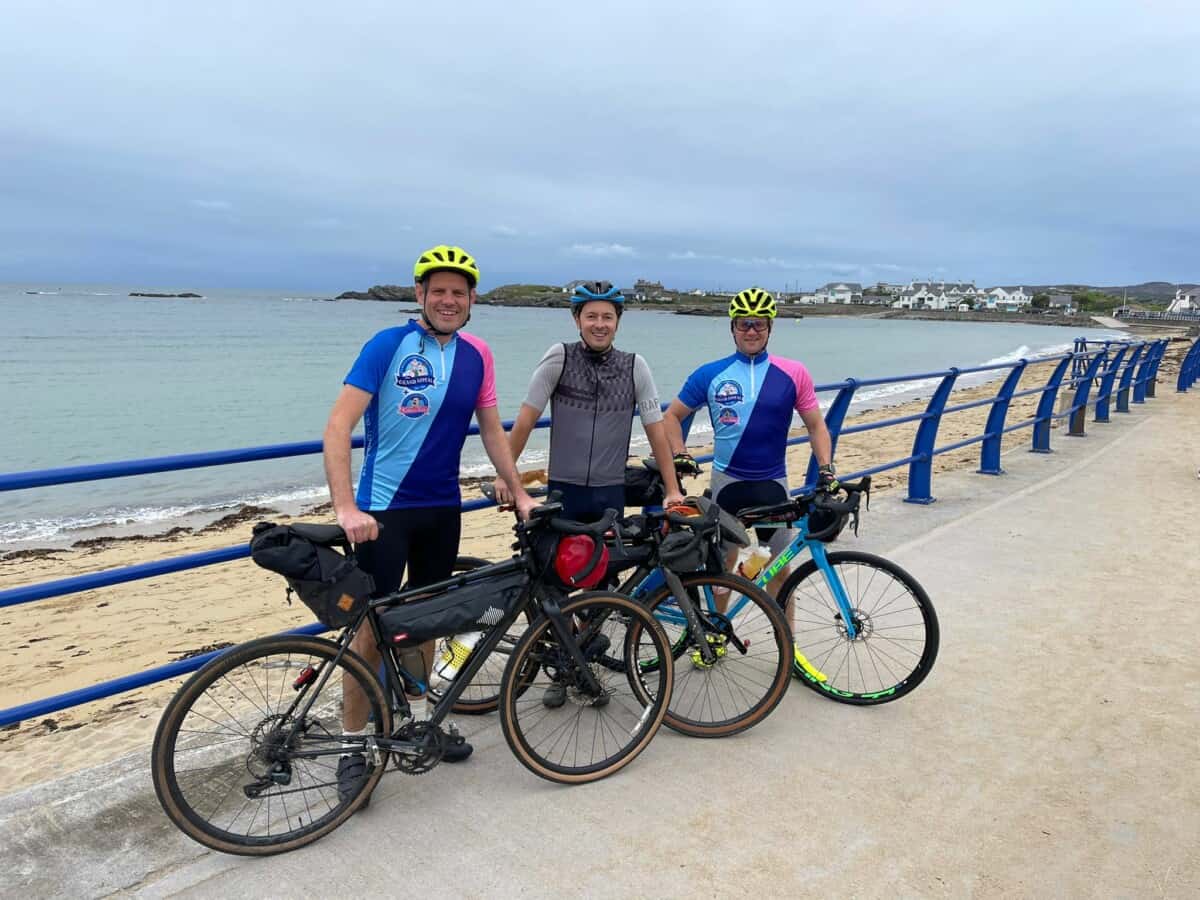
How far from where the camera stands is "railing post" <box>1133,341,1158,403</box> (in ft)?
51.1

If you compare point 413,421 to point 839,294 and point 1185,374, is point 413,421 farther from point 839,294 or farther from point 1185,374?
point 839,294

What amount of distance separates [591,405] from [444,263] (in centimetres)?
84

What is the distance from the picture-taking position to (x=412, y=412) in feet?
9.04

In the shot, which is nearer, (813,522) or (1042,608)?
(813,522)

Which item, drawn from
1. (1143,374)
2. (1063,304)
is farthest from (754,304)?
(1063,304)

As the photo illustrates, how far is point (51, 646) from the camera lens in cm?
677

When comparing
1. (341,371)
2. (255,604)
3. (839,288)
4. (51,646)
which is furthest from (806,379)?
(839,288)

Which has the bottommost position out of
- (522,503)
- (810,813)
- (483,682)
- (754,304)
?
(810,813)

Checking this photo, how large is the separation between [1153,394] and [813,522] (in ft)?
55.5

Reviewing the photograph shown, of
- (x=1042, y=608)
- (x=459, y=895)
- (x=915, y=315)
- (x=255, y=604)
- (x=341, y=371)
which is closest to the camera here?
(x=459, y=895)

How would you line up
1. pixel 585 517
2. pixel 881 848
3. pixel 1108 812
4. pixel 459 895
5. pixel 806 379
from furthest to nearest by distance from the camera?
1. pixel 806 379
2. pixel 585 517
3. pixel 1108 812
4. pixel 881 848
5. pixel 459 895

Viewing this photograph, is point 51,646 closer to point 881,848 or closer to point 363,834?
point 363,834

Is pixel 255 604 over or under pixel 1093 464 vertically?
under

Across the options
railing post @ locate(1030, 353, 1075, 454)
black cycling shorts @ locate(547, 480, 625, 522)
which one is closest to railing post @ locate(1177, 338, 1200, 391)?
railing post @ locate(1030, 353, 1075, 454)
